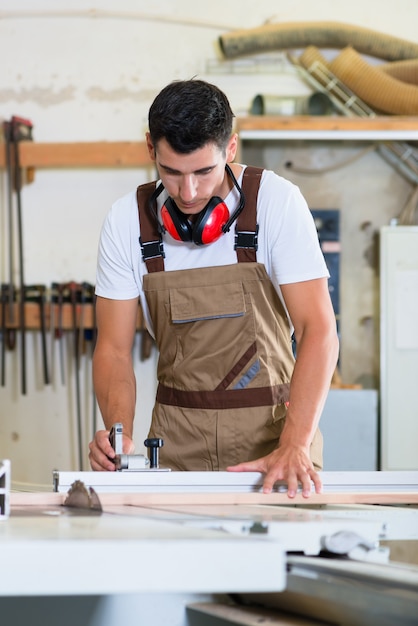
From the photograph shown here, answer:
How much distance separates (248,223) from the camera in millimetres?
2178

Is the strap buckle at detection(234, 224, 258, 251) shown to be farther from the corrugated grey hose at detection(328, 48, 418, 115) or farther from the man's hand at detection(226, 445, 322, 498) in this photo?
the corrugated grey hose at detection(328, 48, 418, 115)

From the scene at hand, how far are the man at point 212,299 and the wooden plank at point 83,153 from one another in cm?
294

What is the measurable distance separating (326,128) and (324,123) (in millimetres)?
28

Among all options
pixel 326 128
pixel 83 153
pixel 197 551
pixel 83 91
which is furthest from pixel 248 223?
pixel 83 91

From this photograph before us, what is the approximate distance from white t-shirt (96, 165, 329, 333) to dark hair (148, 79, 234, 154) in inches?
8.2

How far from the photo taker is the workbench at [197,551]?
2.78 ft

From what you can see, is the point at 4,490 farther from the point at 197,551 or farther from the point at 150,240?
the point at 150,240

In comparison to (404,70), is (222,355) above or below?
below

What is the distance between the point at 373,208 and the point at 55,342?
1992mm

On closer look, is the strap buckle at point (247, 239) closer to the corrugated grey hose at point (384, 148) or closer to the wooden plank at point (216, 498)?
the wooden plank at point (216, 498)

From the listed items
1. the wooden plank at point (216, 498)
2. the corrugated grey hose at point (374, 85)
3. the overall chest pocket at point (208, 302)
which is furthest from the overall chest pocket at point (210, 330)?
the corrugated grey hose at point (374, 85)

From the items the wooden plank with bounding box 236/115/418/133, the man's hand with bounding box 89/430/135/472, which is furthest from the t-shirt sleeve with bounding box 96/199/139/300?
the wooden plank with bounding box 236/115/418/133

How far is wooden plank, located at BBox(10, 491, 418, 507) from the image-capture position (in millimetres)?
1634

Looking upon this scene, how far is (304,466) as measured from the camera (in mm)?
1846
